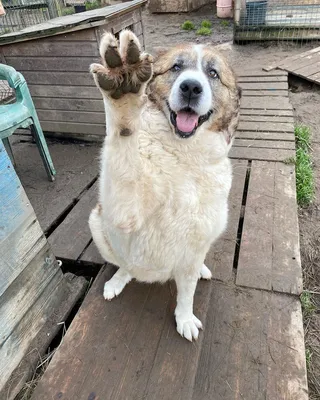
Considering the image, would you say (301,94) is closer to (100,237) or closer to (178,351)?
(100,237)

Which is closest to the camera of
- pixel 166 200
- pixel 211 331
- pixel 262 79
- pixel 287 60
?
pixel 166 200

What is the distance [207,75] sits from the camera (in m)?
1.53

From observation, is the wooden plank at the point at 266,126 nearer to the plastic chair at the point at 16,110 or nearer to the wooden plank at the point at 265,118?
the wooden plank at the point at 265,118

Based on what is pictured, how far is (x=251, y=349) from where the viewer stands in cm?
153

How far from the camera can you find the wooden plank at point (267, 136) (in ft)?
10.5

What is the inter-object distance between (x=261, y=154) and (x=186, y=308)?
1.97m

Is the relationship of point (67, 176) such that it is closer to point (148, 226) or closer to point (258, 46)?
point (148, 226)

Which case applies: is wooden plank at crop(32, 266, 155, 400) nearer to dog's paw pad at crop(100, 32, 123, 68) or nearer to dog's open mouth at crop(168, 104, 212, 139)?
dog's open mouth at crop(168, 104, 212, 139)

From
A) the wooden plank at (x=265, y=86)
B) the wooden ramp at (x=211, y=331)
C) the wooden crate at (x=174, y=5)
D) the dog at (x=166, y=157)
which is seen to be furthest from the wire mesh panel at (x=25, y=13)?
the wooden crate at (x=174, y=5)

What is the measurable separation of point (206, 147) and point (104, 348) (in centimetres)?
114

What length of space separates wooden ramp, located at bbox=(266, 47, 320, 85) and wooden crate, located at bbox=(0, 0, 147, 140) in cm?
275

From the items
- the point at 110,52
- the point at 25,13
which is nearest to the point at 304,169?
the point at 110,52

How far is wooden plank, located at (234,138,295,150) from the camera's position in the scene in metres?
3.07

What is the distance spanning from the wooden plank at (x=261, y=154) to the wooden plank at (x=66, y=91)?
1.58 meters
